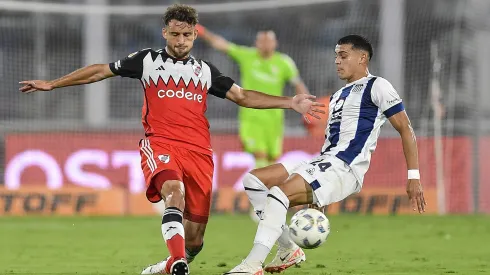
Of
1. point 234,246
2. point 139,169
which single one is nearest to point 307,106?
point 234,246

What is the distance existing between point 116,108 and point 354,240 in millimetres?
8976

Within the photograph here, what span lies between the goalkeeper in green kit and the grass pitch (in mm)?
1160

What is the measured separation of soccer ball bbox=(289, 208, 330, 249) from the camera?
297 inches

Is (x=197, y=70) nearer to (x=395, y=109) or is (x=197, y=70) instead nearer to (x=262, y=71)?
(x=395, y=109)

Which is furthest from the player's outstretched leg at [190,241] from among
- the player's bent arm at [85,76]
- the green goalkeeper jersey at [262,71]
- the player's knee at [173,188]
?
the green goalkeeper jersey at [262,71]

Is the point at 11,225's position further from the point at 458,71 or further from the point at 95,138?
the point at 458,71

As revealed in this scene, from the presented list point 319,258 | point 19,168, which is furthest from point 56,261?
point 19,168

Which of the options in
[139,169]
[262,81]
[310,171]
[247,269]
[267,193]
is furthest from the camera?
[139,169]

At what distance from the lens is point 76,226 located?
48.6 ft

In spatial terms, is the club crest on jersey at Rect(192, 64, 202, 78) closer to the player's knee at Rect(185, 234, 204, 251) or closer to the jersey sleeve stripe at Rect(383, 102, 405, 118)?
the player's knee at Rect(185, 234, 204, 251)

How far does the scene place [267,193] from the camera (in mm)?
7820

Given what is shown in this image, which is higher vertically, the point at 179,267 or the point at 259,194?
the point at 259,194

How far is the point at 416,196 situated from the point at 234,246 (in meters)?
4.07

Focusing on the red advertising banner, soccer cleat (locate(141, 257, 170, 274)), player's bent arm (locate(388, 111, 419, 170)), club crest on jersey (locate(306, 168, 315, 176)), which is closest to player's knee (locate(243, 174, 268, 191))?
club crest on jersey (locate(306, 168, 315, 176))
